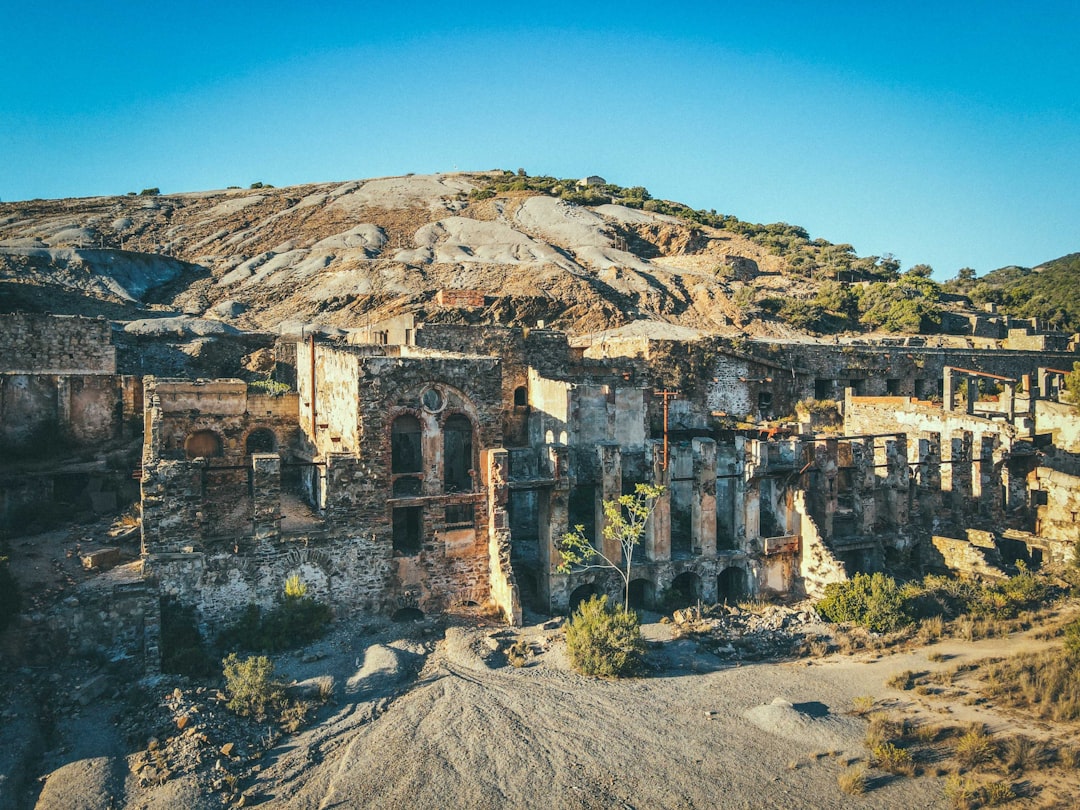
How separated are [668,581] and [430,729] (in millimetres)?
8756

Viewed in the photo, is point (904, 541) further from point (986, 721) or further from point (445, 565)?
point (445, 565)

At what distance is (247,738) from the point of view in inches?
498

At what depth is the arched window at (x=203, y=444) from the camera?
22.4 meters

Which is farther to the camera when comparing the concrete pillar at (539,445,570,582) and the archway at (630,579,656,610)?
the archway at (630,579,656,610)

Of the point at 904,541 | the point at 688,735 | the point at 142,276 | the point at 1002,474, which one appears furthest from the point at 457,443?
the point at 142,276

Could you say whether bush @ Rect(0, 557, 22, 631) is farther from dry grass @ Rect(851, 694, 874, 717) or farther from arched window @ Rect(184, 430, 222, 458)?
dry grass @ Rect(851, 694, 874, 717)

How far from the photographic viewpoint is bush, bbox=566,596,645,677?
15.5 m

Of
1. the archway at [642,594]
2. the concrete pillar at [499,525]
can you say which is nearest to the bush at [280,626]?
the concrete pillar at [499,525]

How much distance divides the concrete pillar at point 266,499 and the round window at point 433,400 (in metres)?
3.59

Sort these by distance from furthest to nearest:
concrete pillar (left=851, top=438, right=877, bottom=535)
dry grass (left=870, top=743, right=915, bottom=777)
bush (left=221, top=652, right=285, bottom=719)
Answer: concrete pillar (left=851, top=438, right=877, bottom=535) < bush (left=221, top=652, right=285, bottom=719) < dry grass (left=870, top=743, right=915, bottom=777)

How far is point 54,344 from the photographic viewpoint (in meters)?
25.7

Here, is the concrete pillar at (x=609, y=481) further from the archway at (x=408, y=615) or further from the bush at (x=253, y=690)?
the bush at (x=253, y=690)

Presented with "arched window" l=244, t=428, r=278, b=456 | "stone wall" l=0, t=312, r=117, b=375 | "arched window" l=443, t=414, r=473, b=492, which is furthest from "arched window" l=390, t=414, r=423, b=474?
"stone wall" l=0, t=312, r=117, b=375

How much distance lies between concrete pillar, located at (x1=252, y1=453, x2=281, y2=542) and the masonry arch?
7469 millimetres
